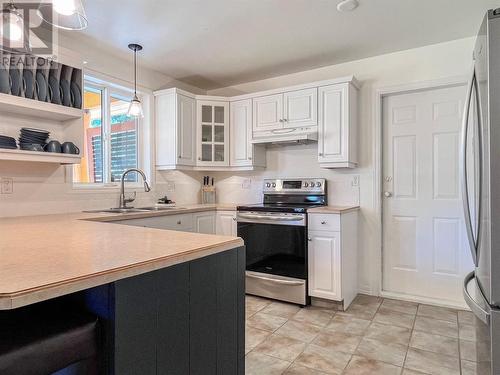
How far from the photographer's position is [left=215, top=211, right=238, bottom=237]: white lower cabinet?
3.43 m

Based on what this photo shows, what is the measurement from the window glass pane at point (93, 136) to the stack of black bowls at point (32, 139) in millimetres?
772

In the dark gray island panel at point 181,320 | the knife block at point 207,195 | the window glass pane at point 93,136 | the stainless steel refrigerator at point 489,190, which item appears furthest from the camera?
the knife block at point 207,195

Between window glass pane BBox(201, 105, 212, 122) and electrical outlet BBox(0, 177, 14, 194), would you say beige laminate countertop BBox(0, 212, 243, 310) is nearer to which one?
electrical outlet BBox(0, 177, 14, 194)

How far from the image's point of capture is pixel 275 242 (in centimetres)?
312

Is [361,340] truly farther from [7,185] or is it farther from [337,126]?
[7,185]

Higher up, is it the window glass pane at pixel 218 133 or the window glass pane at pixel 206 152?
the window glass pane at pixel 218 133

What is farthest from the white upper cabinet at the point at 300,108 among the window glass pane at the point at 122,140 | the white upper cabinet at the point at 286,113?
the window glass pane at the point at 122,140

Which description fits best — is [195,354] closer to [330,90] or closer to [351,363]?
[351,363]

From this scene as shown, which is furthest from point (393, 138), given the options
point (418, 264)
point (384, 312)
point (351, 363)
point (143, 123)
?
point (143, 123)

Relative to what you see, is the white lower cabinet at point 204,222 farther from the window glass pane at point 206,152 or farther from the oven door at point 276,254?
the window glass pane at point 206,152

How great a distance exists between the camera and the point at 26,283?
29.9 inches

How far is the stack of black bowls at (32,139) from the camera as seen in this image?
7.55 feet

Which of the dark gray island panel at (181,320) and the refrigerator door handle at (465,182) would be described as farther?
the refrigerator door handle at (465,182)
